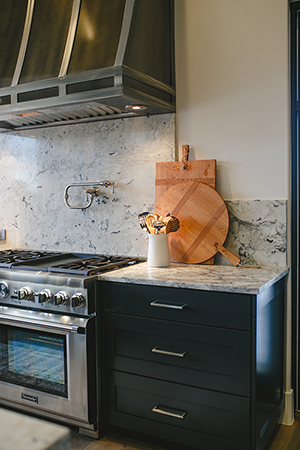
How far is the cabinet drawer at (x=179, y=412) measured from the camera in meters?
1.82

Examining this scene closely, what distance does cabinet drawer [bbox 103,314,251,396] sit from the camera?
180 cm

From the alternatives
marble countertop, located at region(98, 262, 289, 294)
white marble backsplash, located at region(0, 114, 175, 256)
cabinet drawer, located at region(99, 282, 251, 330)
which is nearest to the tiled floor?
cabinet drawer, located at region(99, 282, 251, 330)

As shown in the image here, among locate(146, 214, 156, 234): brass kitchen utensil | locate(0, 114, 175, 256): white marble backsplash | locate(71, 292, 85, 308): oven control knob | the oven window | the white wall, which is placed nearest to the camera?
locate(71, 292, 85, 308): oven control knob

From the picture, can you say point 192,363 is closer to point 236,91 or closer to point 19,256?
point 19,256

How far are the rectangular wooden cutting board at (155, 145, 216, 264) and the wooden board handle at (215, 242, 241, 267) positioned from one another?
0.27ft

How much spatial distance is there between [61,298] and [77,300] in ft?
0.33

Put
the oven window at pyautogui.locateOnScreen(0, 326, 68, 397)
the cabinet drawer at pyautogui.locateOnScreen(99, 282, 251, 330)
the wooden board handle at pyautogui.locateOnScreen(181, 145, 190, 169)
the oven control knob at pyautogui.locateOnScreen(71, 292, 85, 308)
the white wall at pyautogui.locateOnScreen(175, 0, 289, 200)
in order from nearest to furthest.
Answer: the cabinet drawer at pyautogui.locateOnScreen(99, 282, 251, 330) → the oven control knob at pyautogui.locateOnScreen(71, 292, 85, 308) → the oven window at pyautogui.locateOnScreen(0, 326, 68, 397) → the white wall at pyautogui.locateOnScreen(175, 0, 289, 200) → the wooden board handle at pyautogui.locateOnScreen(181, 145, 190, 169)

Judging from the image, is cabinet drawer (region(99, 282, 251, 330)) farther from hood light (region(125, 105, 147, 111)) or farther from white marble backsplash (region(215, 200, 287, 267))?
hood light (region(125, 105, 147, 111))

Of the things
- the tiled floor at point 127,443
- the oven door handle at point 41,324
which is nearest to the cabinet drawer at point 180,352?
the oven door handle at point 41,324

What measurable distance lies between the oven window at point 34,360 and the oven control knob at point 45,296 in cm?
19

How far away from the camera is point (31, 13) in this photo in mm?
2584

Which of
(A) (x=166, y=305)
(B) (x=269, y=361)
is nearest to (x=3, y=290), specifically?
(A) (x=166, y=305)

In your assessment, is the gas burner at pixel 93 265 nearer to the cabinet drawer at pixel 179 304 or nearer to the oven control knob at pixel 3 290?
the cabinet drawer at pixel 179 304

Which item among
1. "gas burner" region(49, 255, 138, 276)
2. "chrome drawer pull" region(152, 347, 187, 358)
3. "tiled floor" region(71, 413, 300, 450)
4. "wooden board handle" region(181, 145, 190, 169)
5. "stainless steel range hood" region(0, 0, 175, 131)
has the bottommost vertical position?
"tiled floor" region(71, 413, 300, 450)
